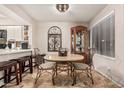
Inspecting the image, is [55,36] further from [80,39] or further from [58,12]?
[58,12]

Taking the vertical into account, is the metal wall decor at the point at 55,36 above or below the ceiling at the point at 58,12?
below

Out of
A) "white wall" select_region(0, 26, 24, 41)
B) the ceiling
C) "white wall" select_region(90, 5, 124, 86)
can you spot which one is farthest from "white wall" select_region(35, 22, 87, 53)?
"white wall" select_region(90, 5, 124, 86)

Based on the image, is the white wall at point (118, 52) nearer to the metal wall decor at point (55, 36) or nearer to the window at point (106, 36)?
the window at point (106, 36)

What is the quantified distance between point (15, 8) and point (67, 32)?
3.58 meters

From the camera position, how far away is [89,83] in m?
3.89

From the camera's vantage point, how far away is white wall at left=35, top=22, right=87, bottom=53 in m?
7.48

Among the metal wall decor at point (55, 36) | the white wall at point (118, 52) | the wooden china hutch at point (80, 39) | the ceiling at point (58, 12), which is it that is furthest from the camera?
the metal wall decor at point (55, 36)

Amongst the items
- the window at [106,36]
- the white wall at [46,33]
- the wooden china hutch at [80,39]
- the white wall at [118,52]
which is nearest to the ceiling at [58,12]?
the window at [106,36]

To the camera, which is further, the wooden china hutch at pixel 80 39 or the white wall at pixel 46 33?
the white wall at pixel 46 33

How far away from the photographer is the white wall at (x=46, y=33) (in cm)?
748

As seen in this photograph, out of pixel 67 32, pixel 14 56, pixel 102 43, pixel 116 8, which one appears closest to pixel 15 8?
pixel 14 56

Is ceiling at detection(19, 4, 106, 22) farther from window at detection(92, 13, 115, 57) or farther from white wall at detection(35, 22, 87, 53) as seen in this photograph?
white wall at detection(35, 22, 87, 53)

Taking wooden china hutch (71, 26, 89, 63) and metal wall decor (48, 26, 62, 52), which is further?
metal wall decor (48, 26, 62, 52)
